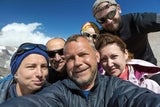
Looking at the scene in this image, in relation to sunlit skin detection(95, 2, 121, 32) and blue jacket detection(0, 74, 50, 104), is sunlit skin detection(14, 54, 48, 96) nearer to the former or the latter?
blue jacket detection(0, 74, 50, 104)

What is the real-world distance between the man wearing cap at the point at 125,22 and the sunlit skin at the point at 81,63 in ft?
4.56

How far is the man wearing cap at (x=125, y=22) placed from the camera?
5.20 m

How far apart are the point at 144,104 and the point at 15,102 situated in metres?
1.20

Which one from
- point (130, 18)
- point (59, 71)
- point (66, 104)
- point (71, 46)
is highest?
point (130, 18)

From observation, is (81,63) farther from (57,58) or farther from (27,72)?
(57,58)

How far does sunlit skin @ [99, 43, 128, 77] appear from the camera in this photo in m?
4.40

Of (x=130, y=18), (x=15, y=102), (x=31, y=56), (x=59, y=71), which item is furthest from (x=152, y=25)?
(x=15, y=102)

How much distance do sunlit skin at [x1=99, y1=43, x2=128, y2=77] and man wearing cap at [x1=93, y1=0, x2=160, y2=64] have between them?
2.83 feet

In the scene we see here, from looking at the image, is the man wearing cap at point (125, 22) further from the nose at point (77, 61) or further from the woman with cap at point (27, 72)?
the nose at point (77, 61)

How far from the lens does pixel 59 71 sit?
16.3 feet

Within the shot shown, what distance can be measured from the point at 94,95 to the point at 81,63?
0.43 m

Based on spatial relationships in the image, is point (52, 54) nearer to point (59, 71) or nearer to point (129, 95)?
point (59, 71)

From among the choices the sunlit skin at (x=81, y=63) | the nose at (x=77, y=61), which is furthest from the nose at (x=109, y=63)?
the nose at (x=77, y=61)

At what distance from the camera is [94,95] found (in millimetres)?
3623
